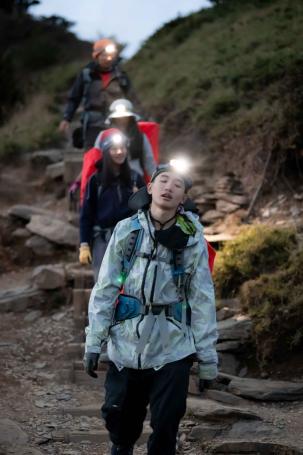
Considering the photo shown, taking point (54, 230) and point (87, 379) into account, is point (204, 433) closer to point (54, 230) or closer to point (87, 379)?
point (87, 379)

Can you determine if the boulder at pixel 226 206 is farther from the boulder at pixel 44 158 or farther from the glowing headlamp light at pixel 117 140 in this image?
the boulder at pixel 44 158

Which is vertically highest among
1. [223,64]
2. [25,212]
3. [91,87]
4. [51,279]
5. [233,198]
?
[223,64]

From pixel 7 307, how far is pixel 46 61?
16758 millimetres

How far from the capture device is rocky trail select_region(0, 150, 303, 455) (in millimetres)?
5094

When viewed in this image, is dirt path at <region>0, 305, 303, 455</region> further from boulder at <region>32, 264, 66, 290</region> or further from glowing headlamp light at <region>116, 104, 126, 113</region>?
glowing headlamp light at <region>116, 104, 126, 113</region>

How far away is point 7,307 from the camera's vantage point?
8.54 meters

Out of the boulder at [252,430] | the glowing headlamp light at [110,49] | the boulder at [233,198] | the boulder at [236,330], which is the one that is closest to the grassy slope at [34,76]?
the glowing headlamp light at [110,49]

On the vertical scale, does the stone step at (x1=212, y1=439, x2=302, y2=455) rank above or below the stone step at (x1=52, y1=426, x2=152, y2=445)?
above

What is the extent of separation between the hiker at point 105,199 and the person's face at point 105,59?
284cm

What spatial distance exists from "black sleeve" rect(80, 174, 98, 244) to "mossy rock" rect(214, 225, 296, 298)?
6.04 feet

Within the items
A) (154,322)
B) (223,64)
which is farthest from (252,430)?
(223,64)

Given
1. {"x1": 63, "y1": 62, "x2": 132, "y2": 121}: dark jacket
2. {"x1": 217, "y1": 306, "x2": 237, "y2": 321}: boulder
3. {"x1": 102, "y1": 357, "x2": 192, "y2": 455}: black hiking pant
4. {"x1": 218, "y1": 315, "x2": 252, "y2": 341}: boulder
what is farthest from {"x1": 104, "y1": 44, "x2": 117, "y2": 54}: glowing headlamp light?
{"x1": 102, "y1": 357, "x2": 192, "y2": 455}: black hiking pant

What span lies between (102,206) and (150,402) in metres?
2.74

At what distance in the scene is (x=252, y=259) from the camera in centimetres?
744
